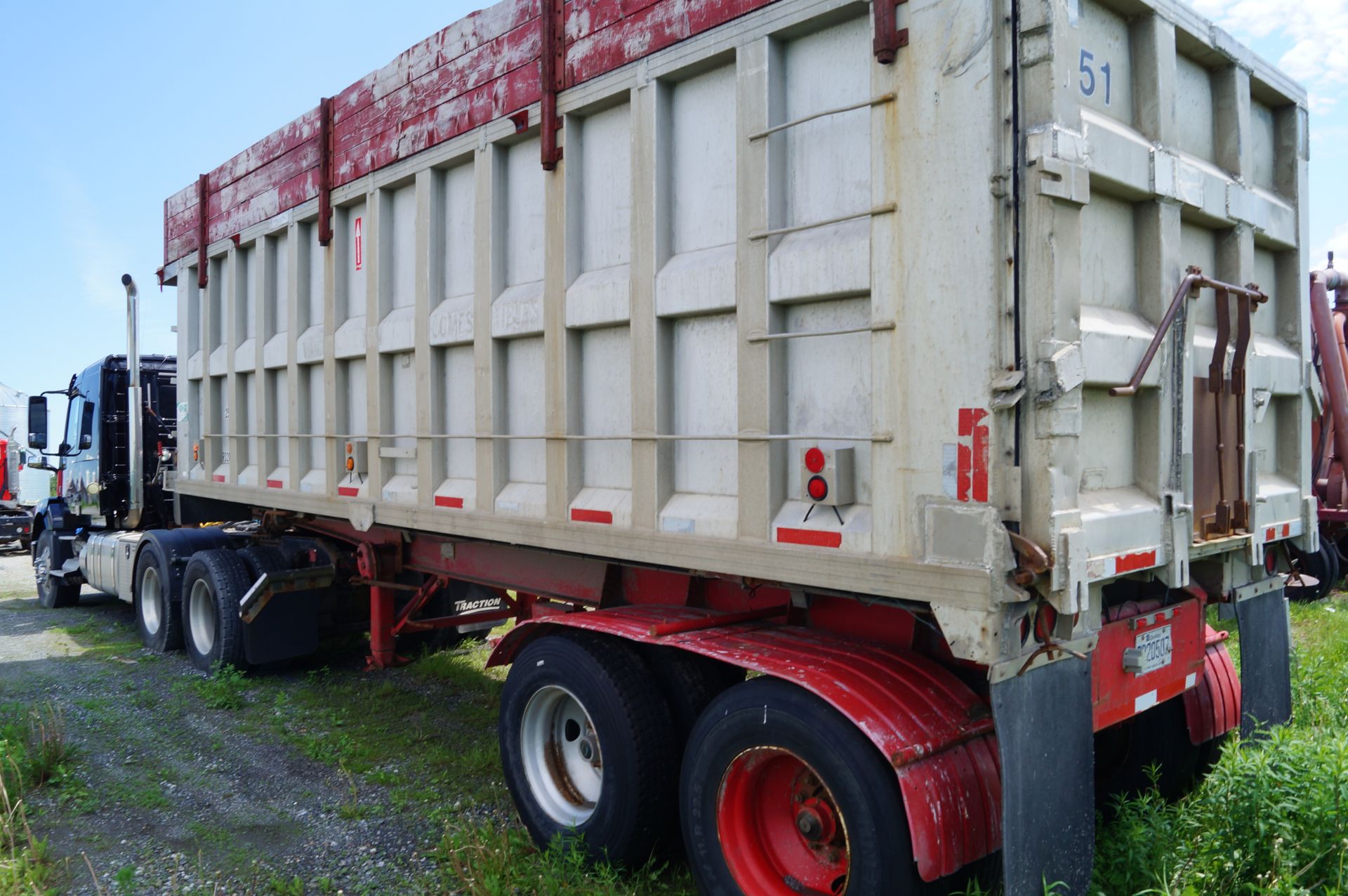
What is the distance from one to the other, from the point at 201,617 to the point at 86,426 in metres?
4.09

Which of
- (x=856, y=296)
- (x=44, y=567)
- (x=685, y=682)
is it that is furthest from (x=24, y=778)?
(x=44, y=567)

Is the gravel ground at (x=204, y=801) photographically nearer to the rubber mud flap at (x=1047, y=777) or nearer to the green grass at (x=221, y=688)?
the green grass at (x=221, y=688)

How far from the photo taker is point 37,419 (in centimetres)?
1041

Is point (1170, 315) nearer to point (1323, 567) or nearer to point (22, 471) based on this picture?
point (1323, 567)

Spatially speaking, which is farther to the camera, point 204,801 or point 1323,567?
point 1323,567

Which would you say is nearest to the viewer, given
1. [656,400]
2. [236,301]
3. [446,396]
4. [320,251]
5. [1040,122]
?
[1040,122]

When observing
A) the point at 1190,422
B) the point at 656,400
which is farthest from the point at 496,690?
the point at 1190,422

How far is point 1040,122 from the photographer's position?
282 cm

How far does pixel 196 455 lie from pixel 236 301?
161 cm

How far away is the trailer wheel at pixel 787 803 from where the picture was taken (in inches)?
115

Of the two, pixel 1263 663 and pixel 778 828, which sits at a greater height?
pixel 1263 663

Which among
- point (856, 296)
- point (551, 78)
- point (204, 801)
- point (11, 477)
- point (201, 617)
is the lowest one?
point (204, 801)

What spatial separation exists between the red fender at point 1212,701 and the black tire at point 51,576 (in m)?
11.4

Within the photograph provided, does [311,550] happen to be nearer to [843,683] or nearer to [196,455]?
[196,455]
